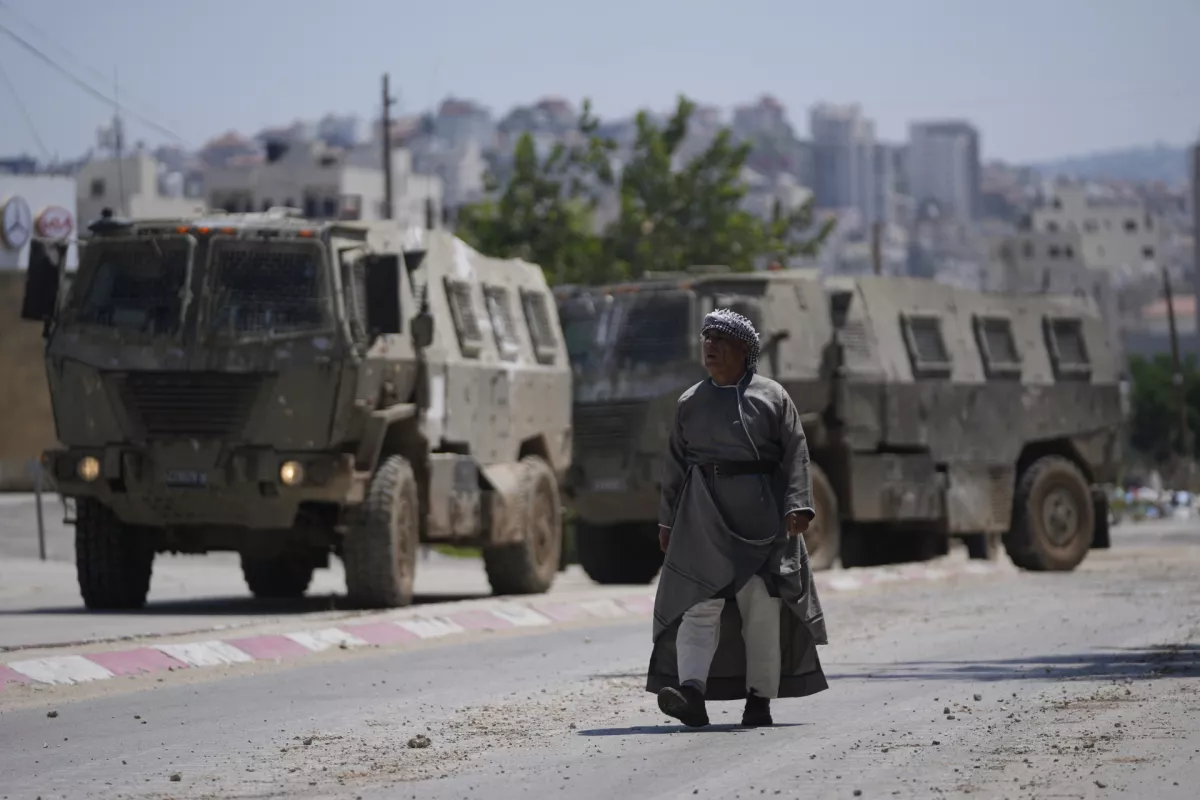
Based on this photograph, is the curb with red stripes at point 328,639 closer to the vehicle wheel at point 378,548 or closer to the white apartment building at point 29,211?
the vehicle wheel at point 378,548

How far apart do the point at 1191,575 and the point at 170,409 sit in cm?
1040

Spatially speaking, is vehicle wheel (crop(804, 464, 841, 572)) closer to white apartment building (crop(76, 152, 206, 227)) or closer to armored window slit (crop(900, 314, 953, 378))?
armored window slit (crop(900, 314, 953, 378))

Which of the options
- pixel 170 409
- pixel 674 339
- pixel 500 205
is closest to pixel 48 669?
pixel 170 409

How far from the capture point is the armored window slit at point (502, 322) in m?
21.7

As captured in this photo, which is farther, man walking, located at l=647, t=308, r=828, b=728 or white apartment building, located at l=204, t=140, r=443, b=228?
white apartment building, located at l=204, t=140, r=443, b=228

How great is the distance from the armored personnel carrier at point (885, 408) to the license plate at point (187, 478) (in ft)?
21.9

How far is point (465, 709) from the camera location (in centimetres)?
1131

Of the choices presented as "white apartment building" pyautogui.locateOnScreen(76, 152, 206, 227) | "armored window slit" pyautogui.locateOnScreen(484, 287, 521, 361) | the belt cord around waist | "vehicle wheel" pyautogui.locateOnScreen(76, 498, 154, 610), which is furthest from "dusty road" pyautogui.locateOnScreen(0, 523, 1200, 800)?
"white apartment building" pyautogui.locateOnScreen(76, 152, 206, 227)

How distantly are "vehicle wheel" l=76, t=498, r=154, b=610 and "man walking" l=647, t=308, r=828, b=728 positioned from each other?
9.15 metres

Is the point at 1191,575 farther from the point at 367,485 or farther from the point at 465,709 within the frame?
the point at 465,709

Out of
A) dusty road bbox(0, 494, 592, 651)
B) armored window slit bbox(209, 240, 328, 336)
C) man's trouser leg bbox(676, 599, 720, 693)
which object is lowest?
dusty road bbox(0, 494, 592, 651)

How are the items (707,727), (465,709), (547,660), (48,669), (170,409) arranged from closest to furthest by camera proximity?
1. (707,727)
2. (465,709)
3. (48,669)
4. (547,660)
5. (170,409)

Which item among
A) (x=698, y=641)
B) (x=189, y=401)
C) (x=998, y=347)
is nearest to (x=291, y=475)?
(x=189, y=401)

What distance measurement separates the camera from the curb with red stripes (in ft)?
43.0
